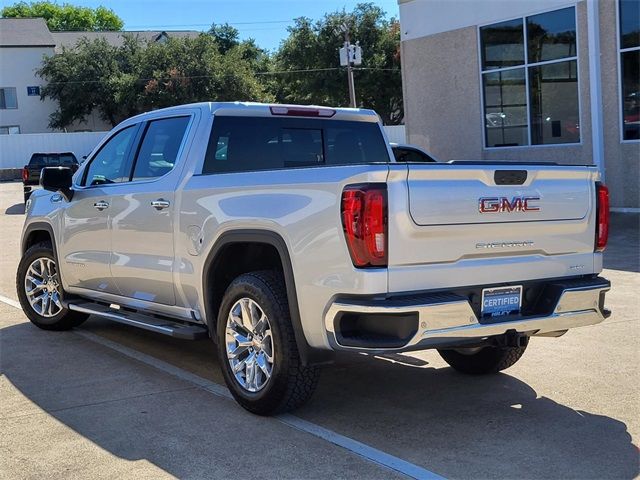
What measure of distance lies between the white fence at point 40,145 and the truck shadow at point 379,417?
41.6 meters

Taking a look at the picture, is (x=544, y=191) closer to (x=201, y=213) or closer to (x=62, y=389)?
(x=201, y=213)

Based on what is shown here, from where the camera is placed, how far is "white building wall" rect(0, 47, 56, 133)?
53.1 metres

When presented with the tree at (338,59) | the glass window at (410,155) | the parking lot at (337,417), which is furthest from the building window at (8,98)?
the parking lot at (337,417)

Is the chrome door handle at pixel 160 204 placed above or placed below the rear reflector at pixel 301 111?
below

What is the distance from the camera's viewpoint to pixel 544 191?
4.82 metres

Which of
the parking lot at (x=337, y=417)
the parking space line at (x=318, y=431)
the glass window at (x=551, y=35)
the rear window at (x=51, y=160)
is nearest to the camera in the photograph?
the parking space line at (x=318, y=431)

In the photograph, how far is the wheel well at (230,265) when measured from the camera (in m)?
5.26

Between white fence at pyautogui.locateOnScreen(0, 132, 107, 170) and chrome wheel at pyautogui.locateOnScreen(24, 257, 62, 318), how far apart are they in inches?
1567

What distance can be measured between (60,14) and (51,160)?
7169 centimetres

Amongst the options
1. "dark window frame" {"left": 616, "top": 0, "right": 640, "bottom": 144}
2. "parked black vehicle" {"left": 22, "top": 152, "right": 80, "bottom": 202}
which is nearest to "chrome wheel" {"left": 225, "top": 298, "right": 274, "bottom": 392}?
"dark window frame" {"left": 616, "top": 0, "right": 640, "bottom": 144}

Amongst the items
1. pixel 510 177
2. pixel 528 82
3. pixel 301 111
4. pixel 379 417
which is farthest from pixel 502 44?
pixel 379 417

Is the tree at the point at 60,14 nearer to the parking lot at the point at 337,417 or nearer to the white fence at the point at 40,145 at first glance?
the white fence at the point at 40,145

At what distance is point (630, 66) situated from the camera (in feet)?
46.0

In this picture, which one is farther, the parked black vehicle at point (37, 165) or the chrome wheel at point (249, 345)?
the parked black vehicle at point (37, 165)
